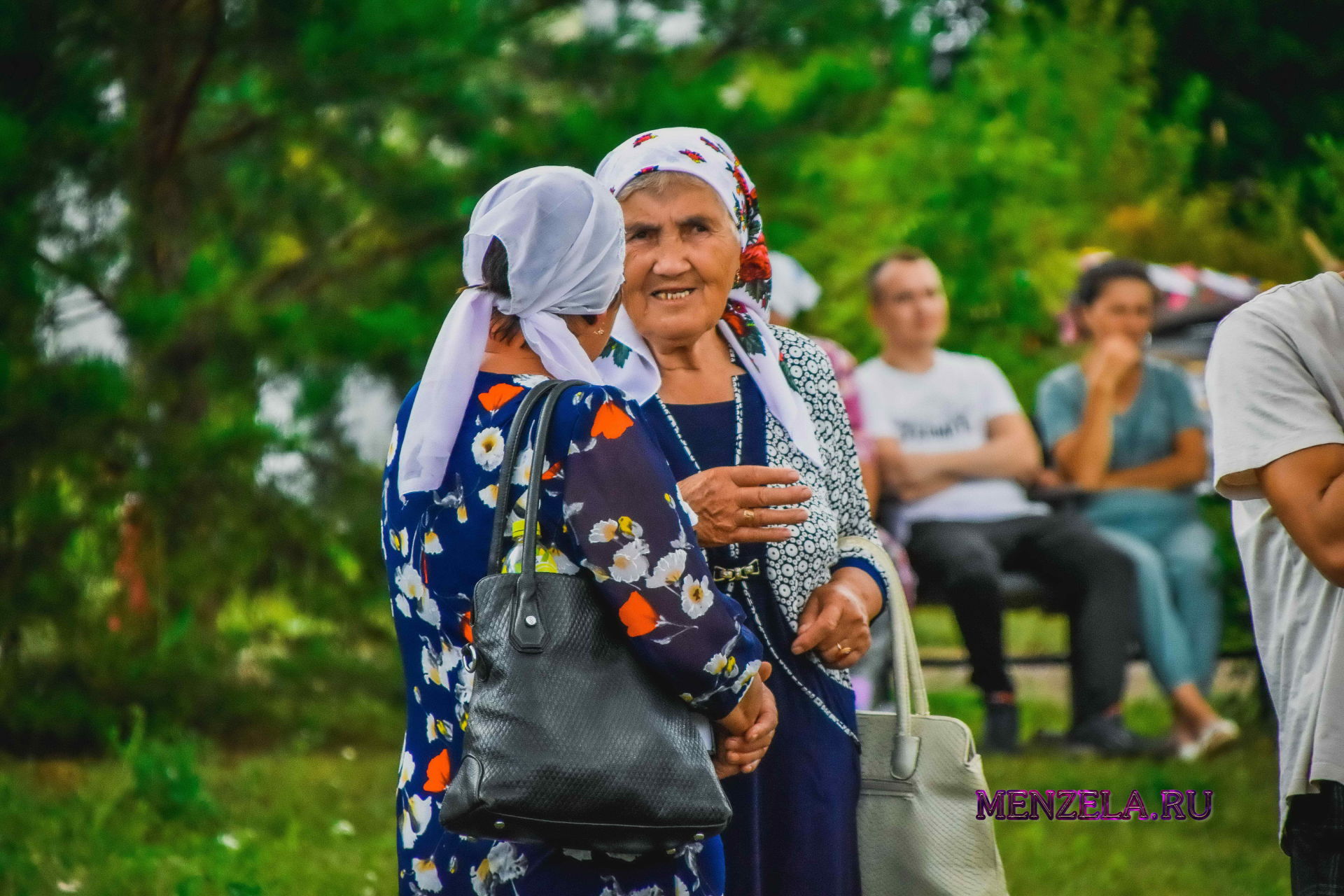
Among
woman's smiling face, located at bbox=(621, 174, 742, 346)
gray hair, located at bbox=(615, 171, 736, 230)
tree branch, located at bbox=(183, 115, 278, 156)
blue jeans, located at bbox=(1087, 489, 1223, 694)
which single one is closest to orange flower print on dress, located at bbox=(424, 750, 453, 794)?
woman's smiling face, located at bbox=(621, 174, 742, 346)

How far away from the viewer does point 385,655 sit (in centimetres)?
685

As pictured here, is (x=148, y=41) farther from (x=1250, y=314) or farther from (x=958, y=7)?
(x=1250, y=314)

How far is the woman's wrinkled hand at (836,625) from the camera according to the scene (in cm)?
249

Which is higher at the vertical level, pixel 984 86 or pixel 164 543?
pixel 984 86

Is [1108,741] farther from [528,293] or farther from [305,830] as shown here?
[528,293]

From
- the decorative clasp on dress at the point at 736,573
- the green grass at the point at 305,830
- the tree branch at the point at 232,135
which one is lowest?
the green grass at the point at 305,830

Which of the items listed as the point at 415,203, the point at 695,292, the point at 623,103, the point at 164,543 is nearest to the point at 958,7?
the point at 623,103

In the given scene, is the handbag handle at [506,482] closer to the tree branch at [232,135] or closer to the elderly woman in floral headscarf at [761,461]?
the elderly woman in floral headscarf at [761,461]

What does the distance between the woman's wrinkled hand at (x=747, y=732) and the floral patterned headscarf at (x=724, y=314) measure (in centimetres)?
54

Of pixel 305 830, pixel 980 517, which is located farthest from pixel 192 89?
pixel 980 517

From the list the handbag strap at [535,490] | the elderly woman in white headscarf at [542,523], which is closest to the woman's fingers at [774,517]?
the elderly woman in white headscarf at [542,523]

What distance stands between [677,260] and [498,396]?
629mm

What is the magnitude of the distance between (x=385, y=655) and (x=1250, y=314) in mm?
5160

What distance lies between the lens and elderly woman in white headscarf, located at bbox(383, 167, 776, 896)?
6.42 ft
